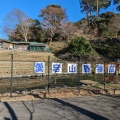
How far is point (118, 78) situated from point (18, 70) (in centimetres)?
1755

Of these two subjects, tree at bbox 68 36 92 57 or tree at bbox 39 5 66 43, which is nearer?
tree at bbox 68 36 92 57

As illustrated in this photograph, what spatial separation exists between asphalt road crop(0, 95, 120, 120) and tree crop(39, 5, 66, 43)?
58.0m

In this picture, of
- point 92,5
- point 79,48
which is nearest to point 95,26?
point 92,5

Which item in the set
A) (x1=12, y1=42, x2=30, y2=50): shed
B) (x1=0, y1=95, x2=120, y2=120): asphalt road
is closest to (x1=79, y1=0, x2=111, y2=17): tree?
(x1=12, y1=42, x2=30, y2=50): shed

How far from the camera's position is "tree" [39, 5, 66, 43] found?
6844 centimetres

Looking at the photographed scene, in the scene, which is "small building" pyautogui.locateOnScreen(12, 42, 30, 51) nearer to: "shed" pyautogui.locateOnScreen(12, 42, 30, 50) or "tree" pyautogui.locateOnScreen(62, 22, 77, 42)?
"shed" pyautogui.locateOnScreen(12, 42, 30, 50)

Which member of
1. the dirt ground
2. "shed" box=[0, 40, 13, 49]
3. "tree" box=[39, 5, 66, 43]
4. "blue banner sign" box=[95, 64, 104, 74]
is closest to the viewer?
the dirt ground

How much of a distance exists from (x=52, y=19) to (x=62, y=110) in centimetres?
6077

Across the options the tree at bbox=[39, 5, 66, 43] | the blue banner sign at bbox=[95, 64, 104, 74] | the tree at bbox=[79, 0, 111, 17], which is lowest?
the blue banner sign at bbox=[95, 64, 104, 74]

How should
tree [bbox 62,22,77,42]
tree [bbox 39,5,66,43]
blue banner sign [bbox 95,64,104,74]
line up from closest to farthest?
1. blue banner sign [bbox 95,64,104,74]
2. tree [bbox 62,22,77,42]
3. tree [bbox 39,5,66,43]

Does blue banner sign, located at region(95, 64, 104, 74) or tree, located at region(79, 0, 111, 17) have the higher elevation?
tree, located at region(79, 0, 111, 17)

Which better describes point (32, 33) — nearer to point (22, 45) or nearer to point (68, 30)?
point (22, 45)

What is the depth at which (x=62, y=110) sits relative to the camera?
9.07 meters

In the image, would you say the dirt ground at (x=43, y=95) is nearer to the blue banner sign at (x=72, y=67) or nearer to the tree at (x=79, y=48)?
the blue banner sign at (x=72, y=67)
